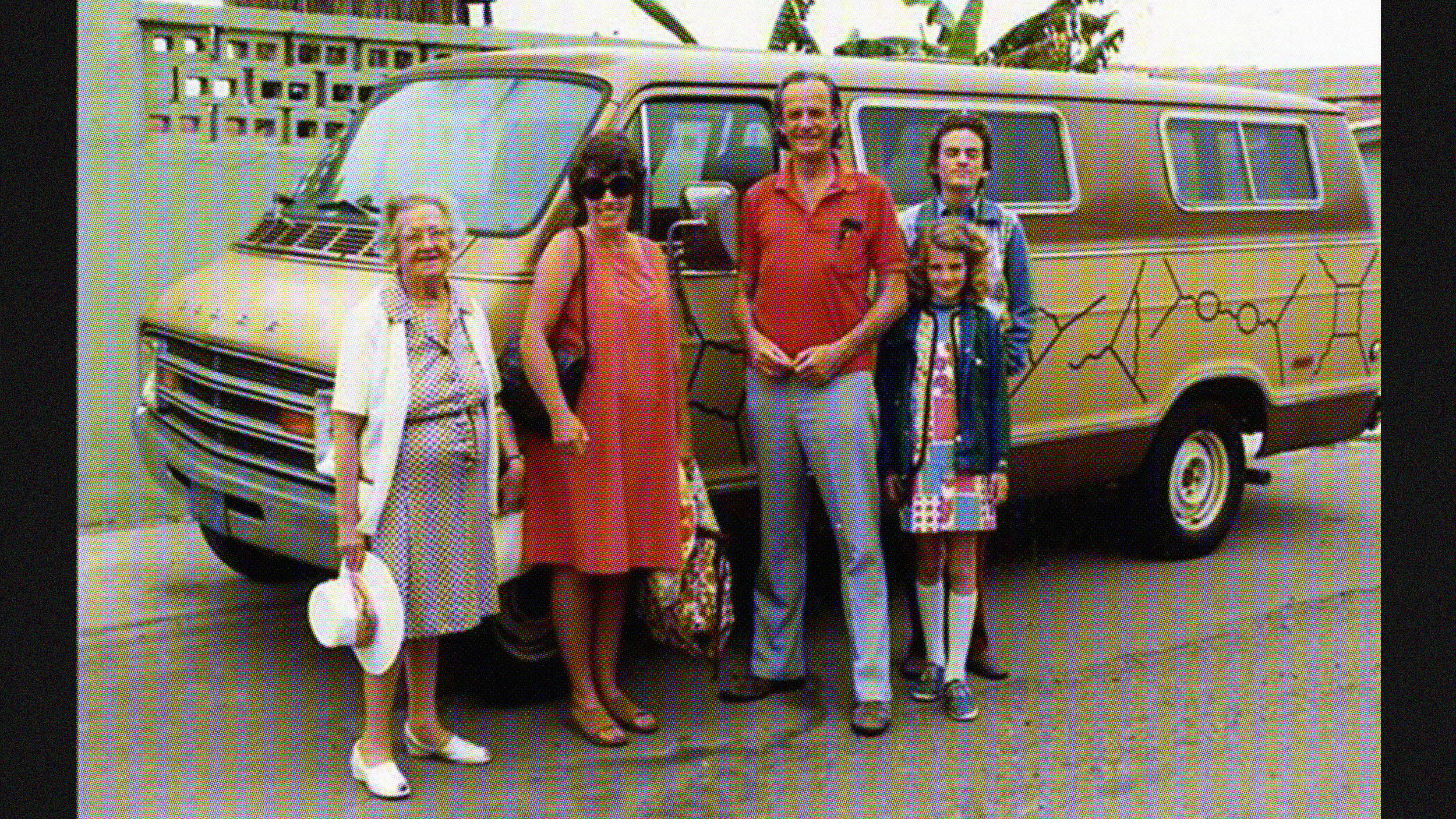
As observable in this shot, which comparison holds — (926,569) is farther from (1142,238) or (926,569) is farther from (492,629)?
(1142,238)

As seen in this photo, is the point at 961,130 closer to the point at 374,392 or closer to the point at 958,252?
the point at 958,252

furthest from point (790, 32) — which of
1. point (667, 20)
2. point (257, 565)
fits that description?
point (257, 565)

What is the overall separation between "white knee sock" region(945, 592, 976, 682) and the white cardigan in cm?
199

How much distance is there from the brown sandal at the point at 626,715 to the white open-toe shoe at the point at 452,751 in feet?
1.53

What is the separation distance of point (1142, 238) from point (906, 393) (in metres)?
2.13

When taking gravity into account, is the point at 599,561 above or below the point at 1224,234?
below

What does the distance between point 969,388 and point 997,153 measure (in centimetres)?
162

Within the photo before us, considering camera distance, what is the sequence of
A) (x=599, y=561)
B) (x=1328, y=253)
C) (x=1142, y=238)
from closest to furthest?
(x=599, y=561) < (x=1142, y=238) < (x=1328, y=253)

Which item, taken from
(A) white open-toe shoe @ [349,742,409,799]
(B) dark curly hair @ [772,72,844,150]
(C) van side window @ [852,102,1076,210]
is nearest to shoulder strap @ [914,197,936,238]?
(B) dark curly hair @ [772,72,844,150]

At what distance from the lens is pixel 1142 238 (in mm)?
6980

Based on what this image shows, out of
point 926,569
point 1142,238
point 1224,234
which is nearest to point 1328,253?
point 1224,234

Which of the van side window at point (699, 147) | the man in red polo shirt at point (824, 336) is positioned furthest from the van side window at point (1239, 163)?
the man in red polo shirt at point (824, 336)

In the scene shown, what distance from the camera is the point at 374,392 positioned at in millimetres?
4441

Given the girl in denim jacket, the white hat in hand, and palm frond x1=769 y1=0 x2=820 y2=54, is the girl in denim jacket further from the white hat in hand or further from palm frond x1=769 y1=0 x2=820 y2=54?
palm frond x1=769 y1=0 x2=820 y2=54
